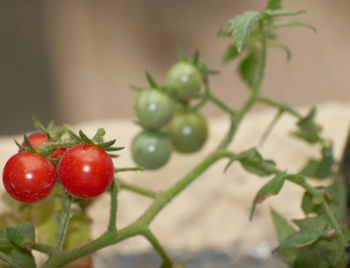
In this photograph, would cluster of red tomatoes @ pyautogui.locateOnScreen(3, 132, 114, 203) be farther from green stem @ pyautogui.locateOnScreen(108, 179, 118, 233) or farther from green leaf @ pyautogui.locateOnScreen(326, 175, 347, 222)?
green leaf @ pyautogui.locateOnScreen(326, 175, 347, 222)

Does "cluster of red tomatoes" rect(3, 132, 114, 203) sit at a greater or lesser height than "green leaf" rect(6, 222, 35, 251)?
greater

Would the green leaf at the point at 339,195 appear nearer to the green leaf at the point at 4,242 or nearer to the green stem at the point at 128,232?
the green stem at the point at 128,232

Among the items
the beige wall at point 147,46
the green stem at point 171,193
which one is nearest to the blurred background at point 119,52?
the beige wall at point 147,46

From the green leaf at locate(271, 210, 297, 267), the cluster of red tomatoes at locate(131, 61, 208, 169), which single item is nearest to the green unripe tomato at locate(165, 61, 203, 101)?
the cluster of red tomatoes at locate(131, 61, 208, 169)

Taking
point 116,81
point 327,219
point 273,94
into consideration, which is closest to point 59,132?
point 327,219

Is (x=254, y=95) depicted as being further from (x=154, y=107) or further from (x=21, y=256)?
(x=21, y=256)

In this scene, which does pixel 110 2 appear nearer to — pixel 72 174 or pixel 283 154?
pixel 283 154
